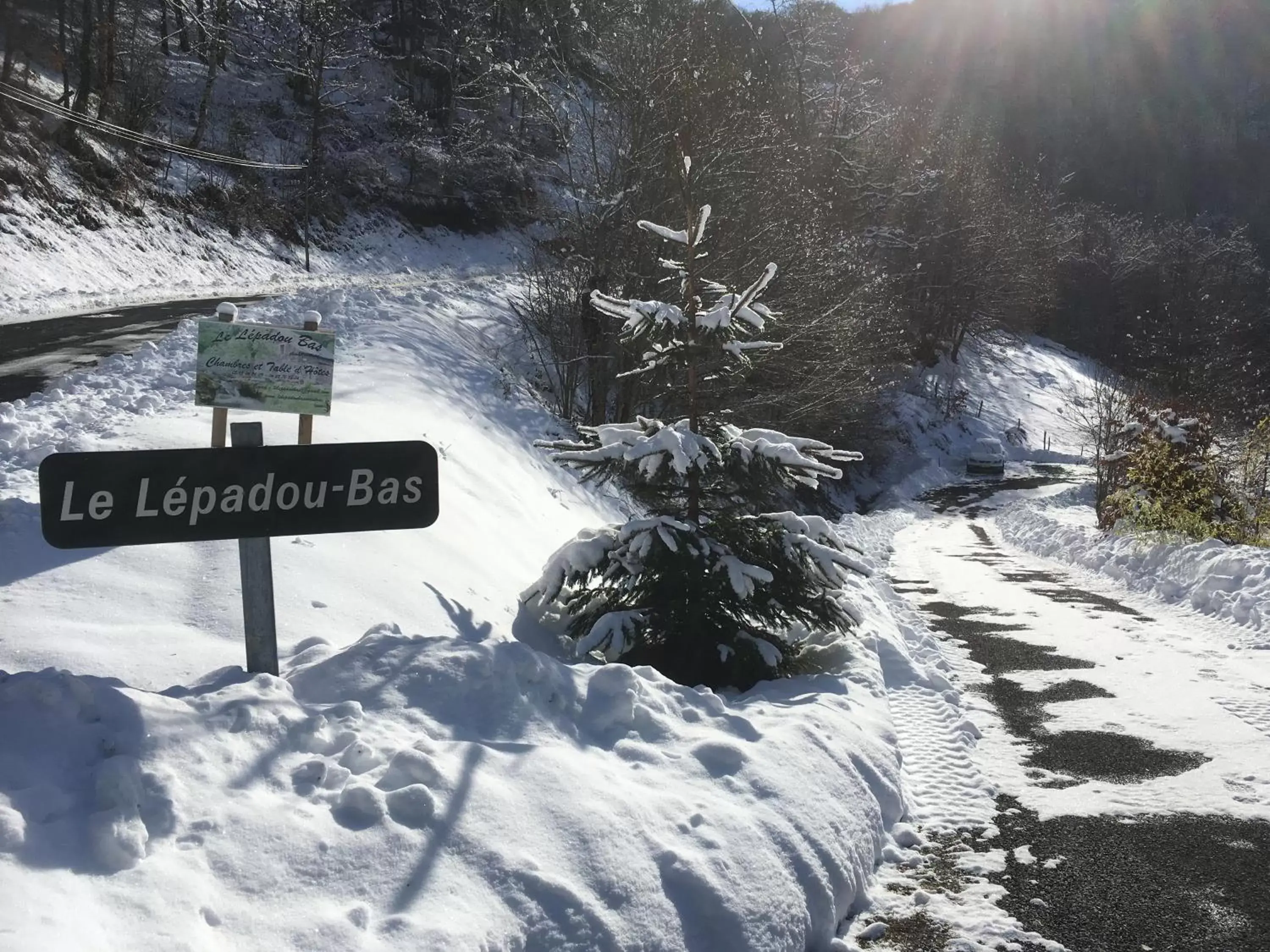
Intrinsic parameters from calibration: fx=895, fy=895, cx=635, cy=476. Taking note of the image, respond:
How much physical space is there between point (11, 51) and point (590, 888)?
1201 inches

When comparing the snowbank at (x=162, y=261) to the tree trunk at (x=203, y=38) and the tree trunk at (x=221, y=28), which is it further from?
the tree trunk at (x=203, y=38)

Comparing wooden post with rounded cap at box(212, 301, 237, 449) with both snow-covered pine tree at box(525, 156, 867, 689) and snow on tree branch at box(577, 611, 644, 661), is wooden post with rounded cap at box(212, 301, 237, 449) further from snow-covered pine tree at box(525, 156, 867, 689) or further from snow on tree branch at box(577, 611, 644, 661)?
snow on tree branch at box(577, 611, 644, 661)

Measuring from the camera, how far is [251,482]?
11.2 ft

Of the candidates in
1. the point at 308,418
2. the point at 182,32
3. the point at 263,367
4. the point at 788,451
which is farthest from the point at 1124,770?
the point at 182,32

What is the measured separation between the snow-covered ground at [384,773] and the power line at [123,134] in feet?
78.2

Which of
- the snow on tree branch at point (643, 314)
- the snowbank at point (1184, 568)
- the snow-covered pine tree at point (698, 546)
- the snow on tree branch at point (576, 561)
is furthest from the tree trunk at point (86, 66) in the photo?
the snowbank at point (1184, 568)

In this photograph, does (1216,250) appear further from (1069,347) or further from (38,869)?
(38,869)

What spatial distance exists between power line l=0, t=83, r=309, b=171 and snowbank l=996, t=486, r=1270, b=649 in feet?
89.9

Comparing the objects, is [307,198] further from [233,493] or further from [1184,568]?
[233,493]

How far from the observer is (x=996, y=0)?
121 meters

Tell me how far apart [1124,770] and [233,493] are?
4.95 m

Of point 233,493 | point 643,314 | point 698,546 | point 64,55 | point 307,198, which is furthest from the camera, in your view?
point 307,198

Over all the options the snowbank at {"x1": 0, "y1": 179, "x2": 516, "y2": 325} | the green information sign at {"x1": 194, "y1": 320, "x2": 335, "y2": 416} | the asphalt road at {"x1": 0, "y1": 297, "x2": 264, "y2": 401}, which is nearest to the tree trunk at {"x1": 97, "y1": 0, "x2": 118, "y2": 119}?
the snowbank at {"x1": 0, "y1": 179, "x2": 516, "y2": 325}

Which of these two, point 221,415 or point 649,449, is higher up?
point 221,415
